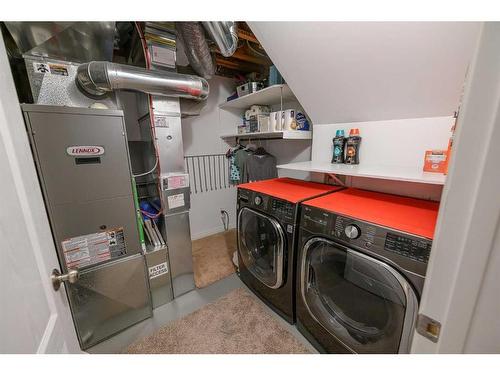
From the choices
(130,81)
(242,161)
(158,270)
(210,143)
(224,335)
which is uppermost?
(130,81)

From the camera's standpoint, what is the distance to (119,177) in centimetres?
136

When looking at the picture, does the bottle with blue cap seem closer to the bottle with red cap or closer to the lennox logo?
the bottle with red cap

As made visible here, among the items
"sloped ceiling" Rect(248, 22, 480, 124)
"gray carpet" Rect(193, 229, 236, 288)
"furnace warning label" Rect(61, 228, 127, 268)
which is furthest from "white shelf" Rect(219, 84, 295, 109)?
"gray carpet" Rect(193, 229, 236, 288)

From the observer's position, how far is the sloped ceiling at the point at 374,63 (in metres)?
0.95

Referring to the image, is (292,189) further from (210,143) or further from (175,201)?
(210,143)

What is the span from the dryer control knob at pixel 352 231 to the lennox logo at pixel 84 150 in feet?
5.14

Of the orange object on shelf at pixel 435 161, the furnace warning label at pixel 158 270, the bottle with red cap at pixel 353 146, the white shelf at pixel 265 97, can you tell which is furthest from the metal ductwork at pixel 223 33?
the furnace warning label at pixel 158 270

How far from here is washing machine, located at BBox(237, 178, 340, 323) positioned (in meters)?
1.35

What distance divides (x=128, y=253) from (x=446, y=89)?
7.54 feet

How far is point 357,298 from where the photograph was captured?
3.67 feet

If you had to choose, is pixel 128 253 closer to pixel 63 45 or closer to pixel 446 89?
pixel 63 45

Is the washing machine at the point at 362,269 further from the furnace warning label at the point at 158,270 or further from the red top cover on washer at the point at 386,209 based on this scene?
the furnace warning label at the point at 158,270

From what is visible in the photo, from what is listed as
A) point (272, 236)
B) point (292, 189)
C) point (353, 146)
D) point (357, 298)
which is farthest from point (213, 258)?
point (353, 146)

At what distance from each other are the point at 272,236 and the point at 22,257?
1.28 meters
